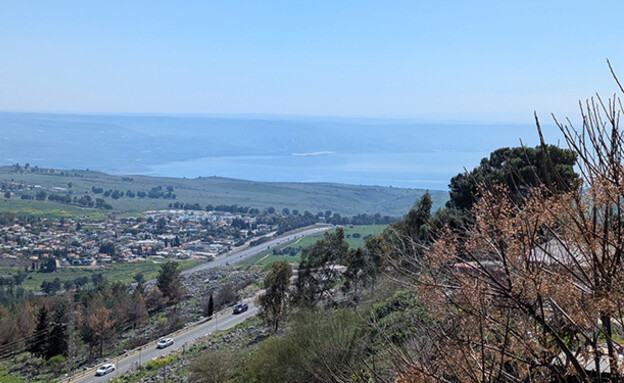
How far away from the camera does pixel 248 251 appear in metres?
53.3

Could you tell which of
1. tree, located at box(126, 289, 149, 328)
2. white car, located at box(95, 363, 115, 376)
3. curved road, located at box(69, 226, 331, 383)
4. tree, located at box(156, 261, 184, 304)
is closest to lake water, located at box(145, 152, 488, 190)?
tree, located at box(156, 261, 184, 304)

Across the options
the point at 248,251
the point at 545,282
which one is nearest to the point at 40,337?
the point at 545,282

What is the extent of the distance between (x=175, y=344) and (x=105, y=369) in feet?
9.15

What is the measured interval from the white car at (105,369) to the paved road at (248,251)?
26777 mm

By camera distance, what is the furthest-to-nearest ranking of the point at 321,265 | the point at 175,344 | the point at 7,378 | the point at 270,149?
1. the point at 270,149
2. the point at 175,344
3. the point at 321,265
4. the point at 7,378

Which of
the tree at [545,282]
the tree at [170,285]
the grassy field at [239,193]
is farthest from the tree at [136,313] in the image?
the grassy field at [239,193]

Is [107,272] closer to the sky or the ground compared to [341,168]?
closer to the ground

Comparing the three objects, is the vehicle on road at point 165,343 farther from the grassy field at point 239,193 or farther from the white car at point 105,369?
the grassy field at point 239,193

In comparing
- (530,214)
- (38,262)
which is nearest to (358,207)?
(38,262)

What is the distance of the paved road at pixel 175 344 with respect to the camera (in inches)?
642

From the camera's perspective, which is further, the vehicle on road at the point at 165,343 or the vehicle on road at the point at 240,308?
the vehicle on road at the point at 240,308


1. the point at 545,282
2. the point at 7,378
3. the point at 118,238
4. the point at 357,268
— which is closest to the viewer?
the point at 545,282

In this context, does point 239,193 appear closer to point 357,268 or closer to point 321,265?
point 321,265

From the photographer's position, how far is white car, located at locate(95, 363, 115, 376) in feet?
52.4
